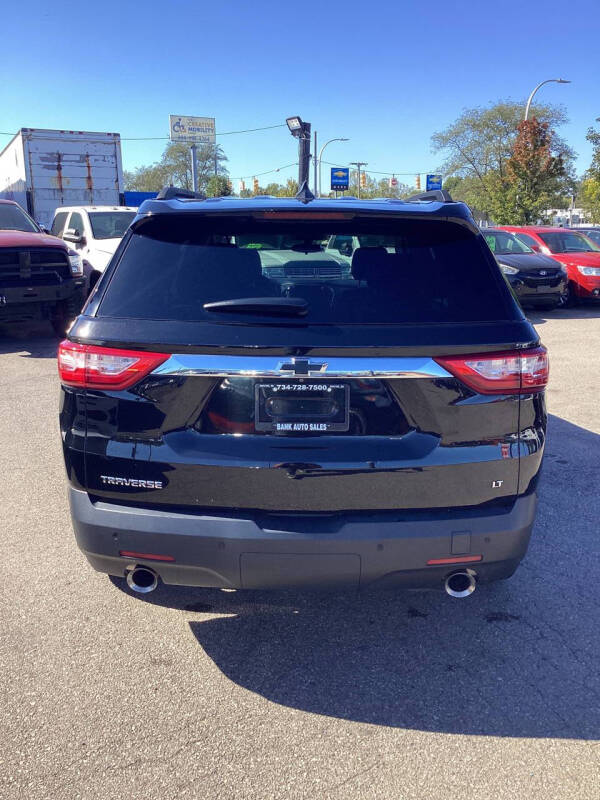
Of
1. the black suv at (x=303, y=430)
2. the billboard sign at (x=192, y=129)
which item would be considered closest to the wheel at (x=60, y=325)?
the black suv at (x=303, y=430)

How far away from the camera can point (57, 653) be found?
9.99 feet

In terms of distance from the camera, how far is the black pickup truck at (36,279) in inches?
390

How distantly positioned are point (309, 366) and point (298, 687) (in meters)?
1.32

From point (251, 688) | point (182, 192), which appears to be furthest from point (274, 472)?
point (182, 192)

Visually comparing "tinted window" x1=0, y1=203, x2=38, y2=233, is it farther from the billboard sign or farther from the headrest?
the billboard sign

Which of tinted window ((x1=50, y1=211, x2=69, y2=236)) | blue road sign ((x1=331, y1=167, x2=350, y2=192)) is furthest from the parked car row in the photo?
blue road sign ((x1=331, y1=167, x2=350, y2=192))

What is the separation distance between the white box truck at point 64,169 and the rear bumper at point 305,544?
17.5m

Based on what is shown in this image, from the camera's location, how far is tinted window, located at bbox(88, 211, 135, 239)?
529 inches

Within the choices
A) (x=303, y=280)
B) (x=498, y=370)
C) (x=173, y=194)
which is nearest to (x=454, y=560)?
(x=498, y=370)

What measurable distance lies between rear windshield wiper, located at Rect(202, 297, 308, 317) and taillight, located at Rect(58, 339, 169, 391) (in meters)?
0.29

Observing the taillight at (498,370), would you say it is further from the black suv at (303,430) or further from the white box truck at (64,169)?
the white box truck at (64,169)

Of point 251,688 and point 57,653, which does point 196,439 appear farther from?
point 57,653

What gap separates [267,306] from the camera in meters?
2.54

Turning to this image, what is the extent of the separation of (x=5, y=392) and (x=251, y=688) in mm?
6070
